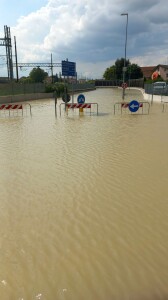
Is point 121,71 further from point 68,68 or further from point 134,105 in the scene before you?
point 134,105

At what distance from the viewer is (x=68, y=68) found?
22.6 meters

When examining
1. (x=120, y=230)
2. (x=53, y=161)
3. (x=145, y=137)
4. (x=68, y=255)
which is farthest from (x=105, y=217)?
(x=145, y=137)

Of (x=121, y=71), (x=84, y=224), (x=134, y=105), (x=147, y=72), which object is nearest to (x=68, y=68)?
(x=134, y=105)

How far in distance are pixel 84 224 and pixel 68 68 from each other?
19.7 meters

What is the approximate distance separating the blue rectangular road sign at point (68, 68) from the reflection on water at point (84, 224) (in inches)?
567

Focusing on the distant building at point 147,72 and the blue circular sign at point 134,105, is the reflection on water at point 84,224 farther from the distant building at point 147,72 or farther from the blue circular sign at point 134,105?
the distant building at point 147,72

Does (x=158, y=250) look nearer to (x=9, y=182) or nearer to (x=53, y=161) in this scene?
(x=9, y=182)

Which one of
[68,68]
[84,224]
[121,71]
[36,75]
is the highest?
[121,71]

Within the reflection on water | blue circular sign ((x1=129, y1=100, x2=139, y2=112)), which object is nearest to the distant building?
blue circular sign ((x1=129, y1=100, x2=139, y2=112))

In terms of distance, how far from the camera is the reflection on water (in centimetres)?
326

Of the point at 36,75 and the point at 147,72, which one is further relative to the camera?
the point at 147,72

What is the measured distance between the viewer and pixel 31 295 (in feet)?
10.2

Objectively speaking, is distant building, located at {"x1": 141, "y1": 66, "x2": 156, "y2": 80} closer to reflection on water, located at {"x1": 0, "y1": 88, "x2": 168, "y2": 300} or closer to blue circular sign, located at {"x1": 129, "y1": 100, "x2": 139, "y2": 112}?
blue circular sign, located at {"x1": 129, "y1": 100, "x2": 139, "y2": 112}

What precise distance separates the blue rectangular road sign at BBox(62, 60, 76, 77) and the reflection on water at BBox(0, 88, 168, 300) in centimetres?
1441
